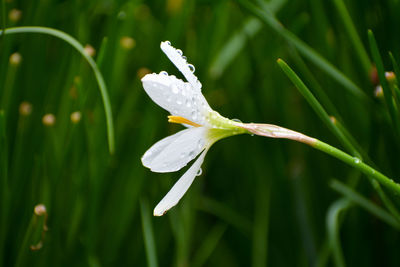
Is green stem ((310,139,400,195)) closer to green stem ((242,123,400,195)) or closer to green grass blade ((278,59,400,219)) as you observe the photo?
green stem ((242,123,400,195))

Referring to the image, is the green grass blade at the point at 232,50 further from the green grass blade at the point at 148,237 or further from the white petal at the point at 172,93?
the white petal at the point at 172,93

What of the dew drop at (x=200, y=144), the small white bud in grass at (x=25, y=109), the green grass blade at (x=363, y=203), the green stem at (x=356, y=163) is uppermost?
the small white bud in grass at (x=25, y=109)

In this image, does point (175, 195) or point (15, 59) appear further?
point (15, 59)

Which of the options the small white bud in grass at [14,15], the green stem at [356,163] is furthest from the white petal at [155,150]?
the small white bud in grass at [14,15]

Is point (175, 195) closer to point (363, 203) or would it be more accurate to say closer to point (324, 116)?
point (324, 116)

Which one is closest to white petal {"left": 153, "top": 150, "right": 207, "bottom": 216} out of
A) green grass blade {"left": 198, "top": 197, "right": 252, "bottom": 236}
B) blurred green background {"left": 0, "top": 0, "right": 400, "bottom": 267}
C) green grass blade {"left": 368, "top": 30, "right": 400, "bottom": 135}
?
blurred green background {"left": 0, "top": 0, "right": 400, "bottom": 267}

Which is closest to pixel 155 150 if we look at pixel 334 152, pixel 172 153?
pixel 172 153

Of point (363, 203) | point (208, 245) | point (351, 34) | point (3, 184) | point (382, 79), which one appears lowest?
point (363, 203)
